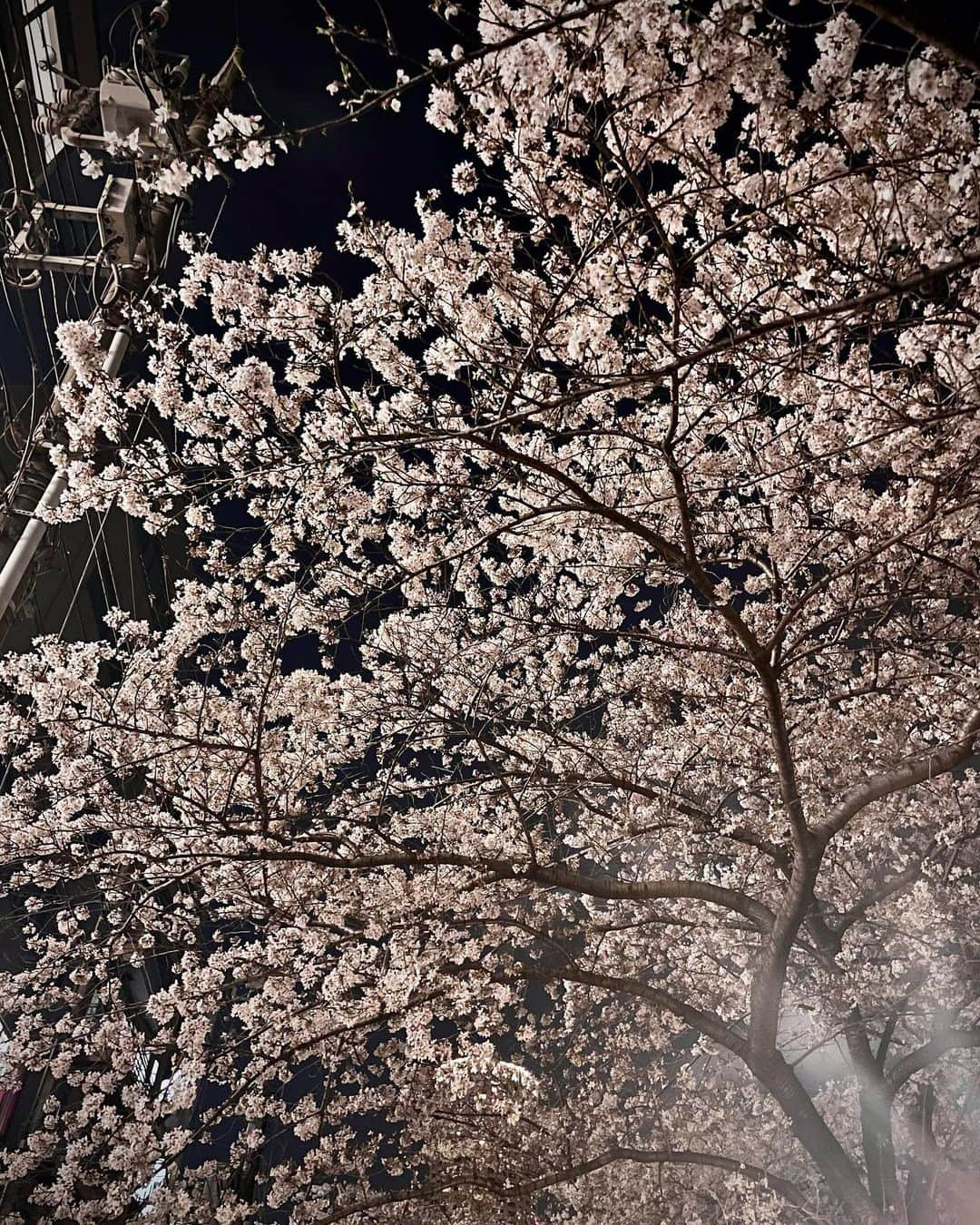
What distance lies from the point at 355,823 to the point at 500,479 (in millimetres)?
3272

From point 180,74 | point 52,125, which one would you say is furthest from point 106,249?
point 180,74

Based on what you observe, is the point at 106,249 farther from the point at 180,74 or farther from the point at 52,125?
the point at 180,74

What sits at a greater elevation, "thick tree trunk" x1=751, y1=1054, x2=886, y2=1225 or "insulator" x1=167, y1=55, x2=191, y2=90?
"insulator" x1=167, y1=55, x2=191, y2=90

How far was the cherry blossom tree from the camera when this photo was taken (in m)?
3.69

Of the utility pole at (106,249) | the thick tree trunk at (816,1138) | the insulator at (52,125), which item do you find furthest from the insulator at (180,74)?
the thick tree trunk at (816,1138)

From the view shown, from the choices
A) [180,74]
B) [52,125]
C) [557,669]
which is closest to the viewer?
[52,125]

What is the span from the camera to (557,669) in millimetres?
8953

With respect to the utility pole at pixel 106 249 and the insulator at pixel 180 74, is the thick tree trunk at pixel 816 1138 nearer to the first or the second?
the utility pole at pixel 106 249

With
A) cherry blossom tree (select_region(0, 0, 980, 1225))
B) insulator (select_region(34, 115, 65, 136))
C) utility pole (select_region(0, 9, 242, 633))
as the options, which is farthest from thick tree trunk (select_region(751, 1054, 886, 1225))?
insulator (select_region(34, 115, 65, 136))

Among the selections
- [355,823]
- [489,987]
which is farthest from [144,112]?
[489,987]

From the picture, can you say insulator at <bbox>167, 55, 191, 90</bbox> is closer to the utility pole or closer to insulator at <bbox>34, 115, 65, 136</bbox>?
the utility pole

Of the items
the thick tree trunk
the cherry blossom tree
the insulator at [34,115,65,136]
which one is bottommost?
the thick tree trunk

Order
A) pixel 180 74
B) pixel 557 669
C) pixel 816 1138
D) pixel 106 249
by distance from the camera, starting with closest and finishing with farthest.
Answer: pixel 180 74, pixel 106 249, pixel 816 1138, pixel 557 669

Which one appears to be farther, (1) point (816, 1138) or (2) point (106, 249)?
(1) point (816, 1138)
